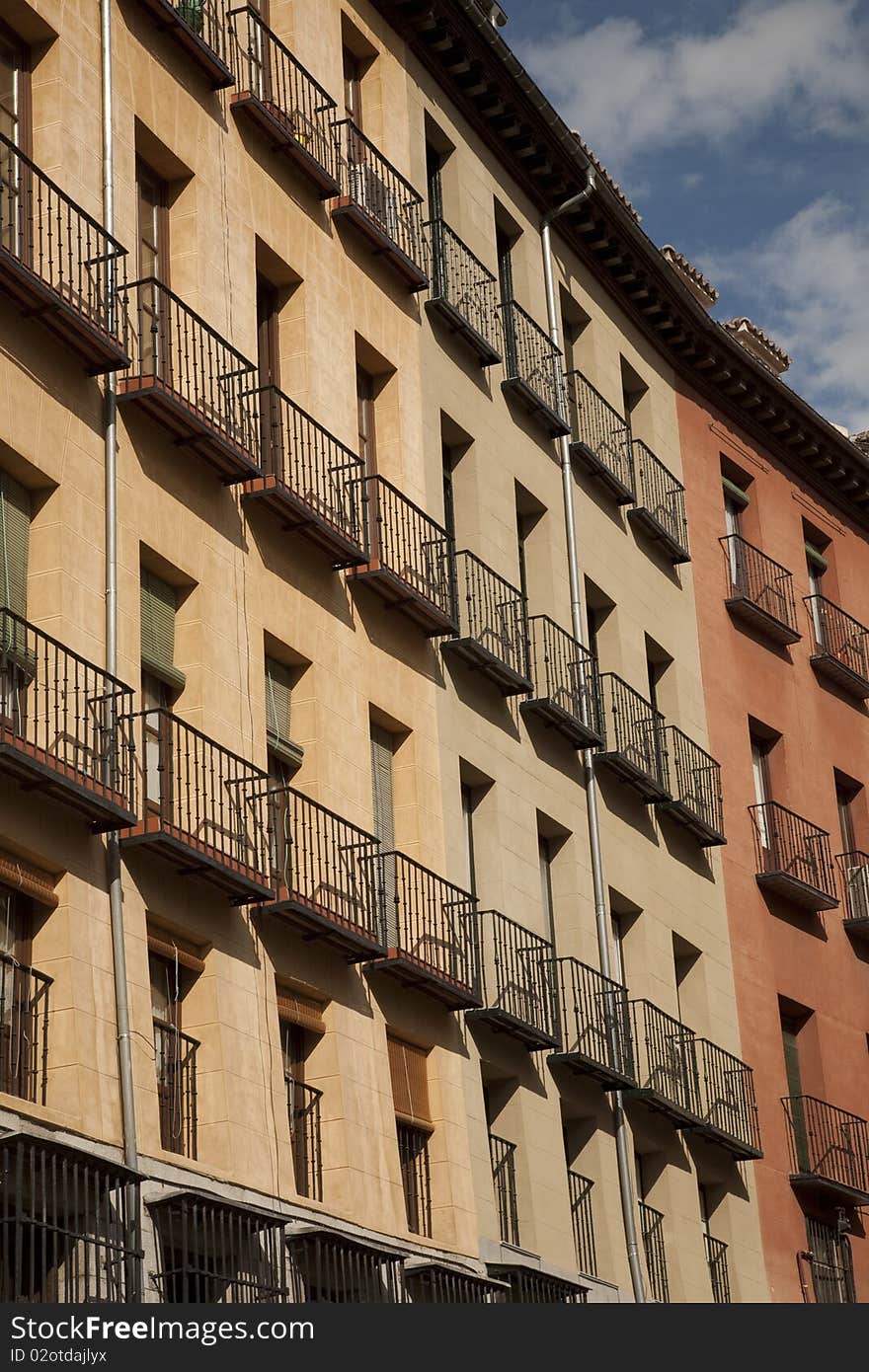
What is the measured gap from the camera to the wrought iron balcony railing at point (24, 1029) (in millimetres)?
19391

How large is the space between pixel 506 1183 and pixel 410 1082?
7.38 feet

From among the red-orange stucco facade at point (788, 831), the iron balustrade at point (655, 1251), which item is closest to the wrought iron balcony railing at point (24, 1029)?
the iron balustrade at point (655, 1251)

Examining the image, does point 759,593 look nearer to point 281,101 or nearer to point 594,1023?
point 594,1023

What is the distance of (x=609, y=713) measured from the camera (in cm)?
3244

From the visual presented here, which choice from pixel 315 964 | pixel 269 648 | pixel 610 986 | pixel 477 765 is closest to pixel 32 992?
pixel 315 964

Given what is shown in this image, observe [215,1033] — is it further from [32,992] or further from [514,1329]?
[514,1329]

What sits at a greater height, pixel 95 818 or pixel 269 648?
pixel 269 648

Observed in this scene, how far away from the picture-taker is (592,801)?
31172 millimetres

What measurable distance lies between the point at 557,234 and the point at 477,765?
33.3 feet

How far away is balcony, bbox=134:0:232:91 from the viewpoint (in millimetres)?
24859

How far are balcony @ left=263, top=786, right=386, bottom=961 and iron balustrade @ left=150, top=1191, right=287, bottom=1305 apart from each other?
3161 mm

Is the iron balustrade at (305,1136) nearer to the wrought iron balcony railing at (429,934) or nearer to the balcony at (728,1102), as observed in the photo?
the wrought iron balcony railing at (429,934)

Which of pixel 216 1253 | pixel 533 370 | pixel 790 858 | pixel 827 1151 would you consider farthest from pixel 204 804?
pixel 790 858

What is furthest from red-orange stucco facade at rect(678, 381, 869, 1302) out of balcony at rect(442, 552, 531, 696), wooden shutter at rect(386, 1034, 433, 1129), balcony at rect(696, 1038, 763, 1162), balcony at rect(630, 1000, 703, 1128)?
wooden shutter at rect(386, 1034, 433, 1129)
